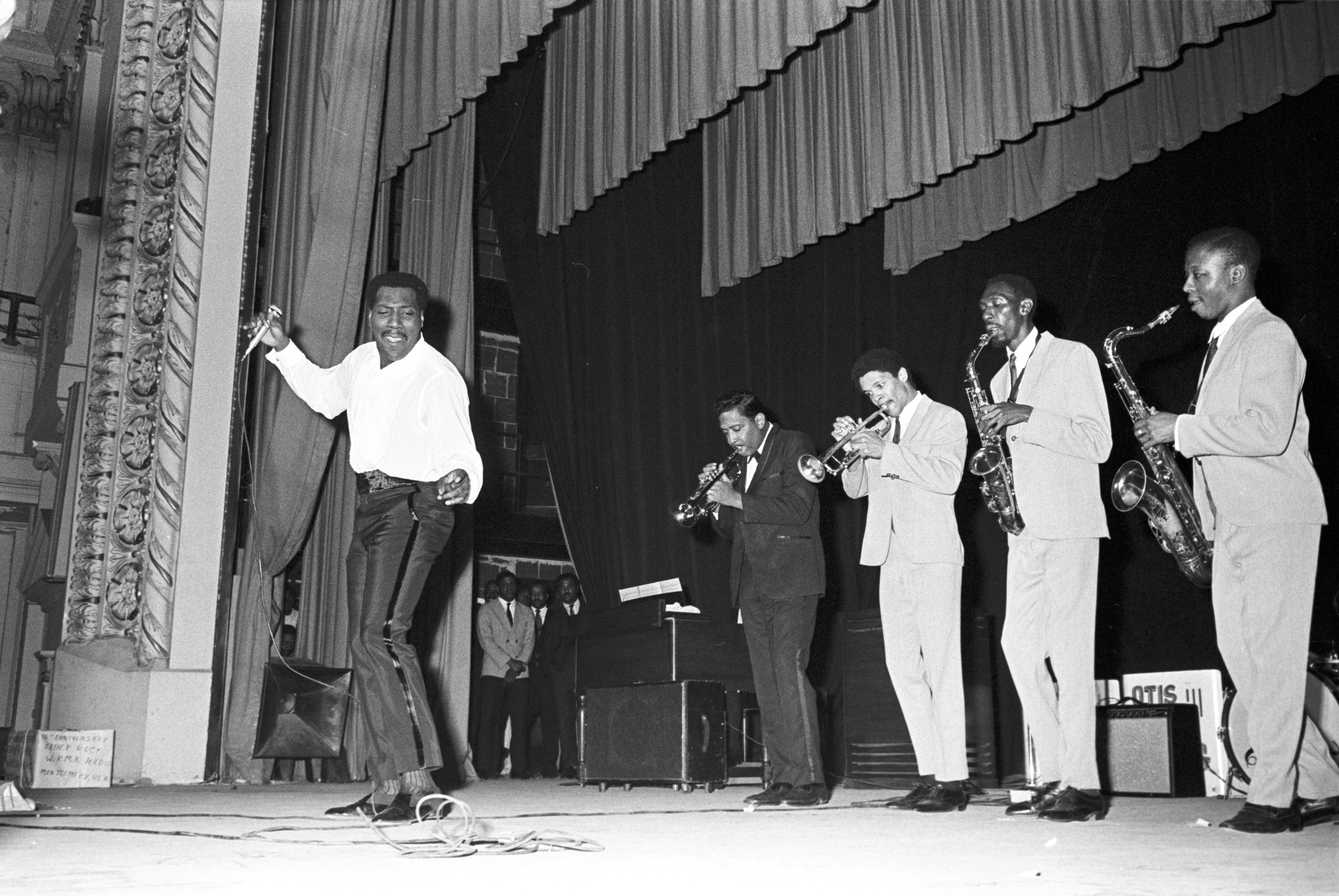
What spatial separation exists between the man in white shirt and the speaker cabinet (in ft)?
5.81

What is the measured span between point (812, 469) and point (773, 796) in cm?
117

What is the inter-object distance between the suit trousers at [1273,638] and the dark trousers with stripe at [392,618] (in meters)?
2.16

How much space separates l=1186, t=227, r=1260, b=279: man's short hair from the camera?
3264 millimetres

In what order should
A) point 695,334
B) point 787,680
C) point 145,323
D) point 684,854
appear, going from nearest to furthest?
1. point 684,854
2. point 787,680
3. point 145,323
4. point 695,334

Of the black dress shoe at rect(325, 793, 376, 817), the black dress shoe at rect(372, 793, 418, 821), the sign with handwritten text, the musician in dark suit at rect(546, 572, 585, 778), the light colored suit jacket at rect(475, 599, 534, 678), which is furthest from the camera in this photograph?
the light colored suit jacket at rect(475, 599, 534, 678)

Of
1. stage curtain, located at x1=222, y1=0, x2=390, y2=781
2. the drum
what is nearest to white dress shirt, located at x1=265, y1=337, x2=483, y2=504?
the drum

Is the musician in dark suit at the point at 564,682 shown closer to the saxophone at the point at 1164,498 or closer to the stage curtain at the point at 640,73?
the stage curtain at the point at 640,73

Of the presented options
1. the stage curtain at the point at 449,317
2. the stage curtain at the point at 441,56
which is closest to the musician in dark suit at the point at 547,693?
the stage curtain at the point at 449,317

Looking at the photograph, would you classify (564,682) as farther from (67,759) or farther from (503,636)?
(67,759)

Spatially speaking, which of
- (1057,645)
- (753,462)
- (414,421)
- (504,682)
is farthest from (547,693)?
(1057,645)

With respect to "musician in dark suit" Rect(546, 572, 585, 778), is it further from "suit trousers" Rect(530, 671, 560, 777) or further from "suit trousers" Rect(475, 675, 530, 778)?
"suit trousers" Rect(475, 675, 530, 778)

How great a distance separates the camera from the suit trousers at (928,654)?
3.85 metres

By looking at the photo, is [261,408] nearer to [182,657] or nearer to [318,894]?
[182,657]

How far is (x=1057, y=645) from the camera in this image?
344cm
